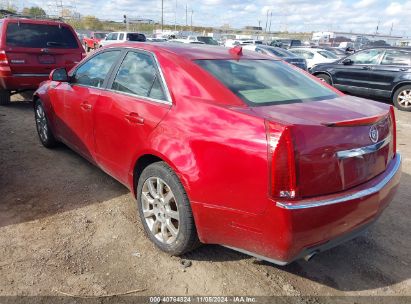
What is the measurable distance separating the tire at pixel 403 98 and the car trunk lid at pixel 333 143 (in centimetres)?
823

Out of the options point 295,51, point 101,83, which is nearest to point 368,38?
point 295,51

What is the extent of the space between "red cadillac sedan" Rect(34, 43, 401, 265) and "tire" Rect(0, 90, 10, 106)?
5.41m

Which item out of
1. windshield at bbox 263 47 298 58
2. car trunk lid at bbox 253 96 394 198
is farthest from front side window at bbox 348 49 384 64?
car trunk lid at bbox 253 96 394 198

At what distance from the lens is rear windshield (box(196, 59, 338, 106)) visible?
283 cm

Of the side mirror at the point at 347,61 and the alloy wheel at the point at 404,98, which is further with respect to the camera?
the side mirror at the point at 347,61

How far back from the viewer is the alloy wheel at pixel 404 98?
9883mm

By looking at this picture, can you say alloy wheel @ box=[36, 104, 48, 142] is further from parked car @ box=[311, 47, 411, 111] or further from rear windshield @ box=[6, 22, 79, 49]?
parked car @ box=[311, 47, 411, 111]

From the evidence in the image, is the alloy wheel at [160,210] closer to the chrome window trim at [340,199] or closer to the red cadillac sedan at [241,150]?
the red cadillac sedan at [241,150]

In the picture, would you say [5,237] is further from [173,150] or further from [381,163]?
[381,163]

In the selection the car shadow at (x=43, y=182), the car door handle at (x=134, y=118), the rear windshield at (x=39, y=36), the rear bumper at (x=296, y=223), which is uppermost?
the rear windshield at (x=39, y=36)

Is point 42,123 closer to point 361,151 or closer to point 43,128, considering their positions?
point 43,128

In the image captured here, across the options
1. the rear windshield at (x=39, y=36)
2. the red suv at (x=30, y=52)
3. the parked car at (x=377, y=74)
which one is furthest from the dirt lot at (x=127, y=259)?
the parked car at (x=377, y=74)

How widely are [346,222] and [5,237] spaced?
9.04 ft

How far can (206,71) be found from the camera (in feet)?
9.61
